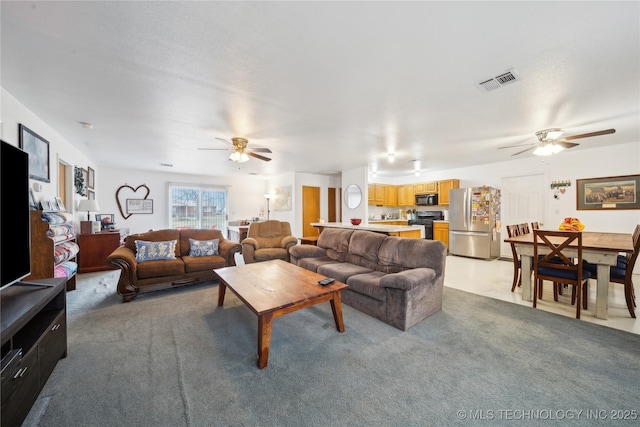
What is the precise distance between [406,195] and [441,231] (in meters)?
1.57

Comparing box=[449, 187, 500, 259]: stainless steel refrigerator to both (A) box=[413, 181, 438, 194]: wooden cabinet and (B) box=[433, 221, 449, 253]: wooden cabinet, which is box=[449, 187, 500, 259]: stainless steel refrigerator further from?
(A) box=[413, 181, 438, 194]: wooden cabinet

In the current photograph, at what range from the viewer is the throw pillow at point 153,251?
138 inches

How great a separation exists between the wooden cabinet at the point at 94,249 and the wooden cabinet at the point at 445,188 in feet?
25.4

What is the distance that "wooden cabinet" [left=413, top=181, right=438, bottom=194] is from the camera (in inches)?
277

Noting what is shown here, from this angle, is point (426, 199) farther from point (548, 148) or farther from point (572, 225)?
point (572, 225)

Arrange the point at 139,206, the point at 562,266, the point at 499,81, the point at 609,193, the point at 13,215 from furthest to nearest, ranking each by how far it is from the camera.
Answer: the point at 139,206 < the point at 609,193 < the point at 562,266 < the point at 499,81 < the point at 13,215

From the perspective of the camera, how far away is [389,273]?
3.11m

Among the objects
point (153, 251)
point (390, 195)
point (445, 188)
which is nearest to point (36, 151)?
point (153, 251)

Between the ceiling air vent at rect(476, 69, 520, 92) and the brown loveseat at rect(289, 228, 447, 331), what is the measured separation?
162cm

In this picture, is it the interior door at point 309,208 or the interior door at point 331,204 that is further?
the interior door at point 331,204

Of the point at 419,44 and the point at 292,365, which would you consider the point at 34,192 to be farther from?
the point at 419,44

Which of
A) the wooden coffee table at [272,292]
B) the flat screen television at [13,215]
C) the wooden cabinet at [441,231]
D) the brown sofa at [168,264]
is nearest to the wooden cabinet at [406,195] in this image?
the wooden cabinet at [441,231]

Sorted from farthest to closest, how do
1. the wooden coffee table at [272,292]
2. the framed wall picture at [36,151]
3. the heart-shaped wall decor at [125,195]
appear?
the heart-shaped wall decor at [125,195] < the framed wall picture at [36,151] < the wooden coffee table at [272,292]

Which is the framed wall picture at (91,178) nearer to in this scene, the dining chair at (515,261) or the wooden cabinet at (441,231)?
the dining chair at (515,261)
